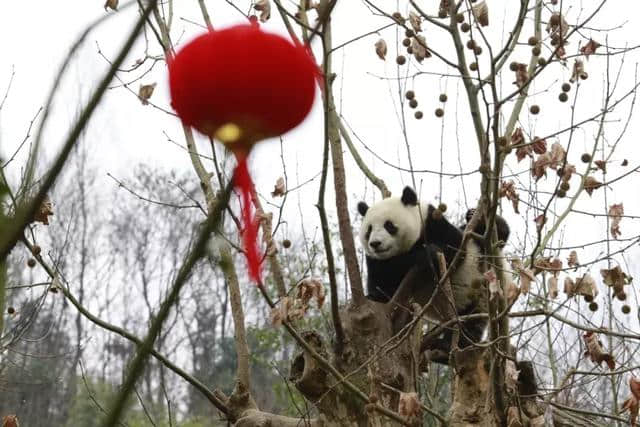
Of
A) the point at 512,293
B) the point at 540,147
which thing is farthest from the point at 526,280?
the point at 540,147

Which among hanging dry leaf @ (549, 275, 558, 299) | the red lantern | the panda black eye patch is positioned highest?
the panda black eye patch

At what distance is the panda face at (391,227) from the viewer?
17.1 feet

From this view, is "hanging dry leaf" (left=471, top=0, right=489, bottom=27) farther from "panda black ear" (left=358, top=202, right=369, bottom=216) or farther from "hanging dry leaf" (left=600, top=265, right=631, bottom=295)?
"panda black ear" (left=358, top=202, right=369, bottom=216)

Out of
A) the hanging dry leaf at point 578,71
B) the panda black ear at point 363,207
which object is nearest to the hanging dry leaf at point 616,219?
the hanging dry leaf at point 578,71

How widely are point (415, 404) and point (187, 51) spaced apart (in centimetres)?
237

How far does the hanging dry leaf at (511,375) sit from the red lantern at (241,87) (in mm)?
2724

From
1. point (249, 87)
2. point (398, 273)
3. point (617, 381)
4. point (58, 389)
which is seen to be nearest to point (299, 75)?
point (249, 87)

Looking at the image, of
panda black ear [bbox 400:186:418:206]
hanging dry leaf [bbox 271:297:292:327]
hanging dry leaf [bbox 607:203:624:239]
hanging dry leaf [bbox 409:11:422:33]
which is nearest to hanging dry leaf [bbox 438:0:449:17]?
hanging dry leaf [bbox 409:11:422:33]

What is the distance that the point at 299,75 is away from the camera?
0.85 meters

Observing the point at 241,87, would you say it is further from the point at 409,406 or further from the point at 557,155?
the point at 557,155

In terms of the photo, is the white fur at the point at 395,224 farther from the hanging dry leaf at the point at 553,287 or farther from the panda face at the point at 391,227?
the hanging dry leaf at the point at 553,287

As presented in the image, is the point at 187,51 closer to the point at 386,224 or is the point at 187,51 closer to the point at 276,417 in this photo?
the point at 276,417

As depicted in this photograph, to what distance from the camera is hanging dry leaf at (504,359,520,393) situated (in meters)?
3.32

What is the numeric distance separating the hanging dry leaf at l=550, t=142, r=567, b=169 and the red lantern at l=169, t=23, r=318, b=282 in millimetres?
2657
